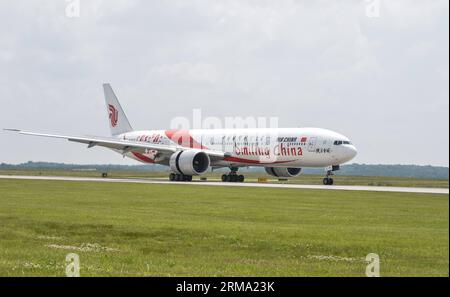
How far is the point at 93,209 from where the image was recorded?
103 ft

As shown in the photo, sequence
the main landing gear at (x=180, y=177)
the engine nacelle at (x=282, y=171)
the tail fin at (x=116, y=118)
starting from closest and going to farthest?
1. the main landing gear at (x=180, y=177)
2. the engine nacelle at (x=282, y=171)
3. the tail fin at (x=116, y=118)

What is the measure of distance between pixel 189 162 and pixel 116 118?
22328mm

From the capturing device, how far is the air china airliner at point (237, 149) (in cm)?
6444

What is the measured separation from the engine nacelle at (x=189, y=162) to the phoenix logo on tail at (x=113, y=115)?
19281 mm

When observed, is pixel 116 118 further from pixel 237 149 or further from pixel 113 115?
pixel 237 149

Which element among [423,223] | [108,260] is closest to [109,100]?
[423,223]

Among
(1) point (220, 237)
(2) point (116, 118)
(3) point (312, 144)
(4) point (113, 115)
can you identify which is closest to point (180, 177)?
(3) point (312, 144)

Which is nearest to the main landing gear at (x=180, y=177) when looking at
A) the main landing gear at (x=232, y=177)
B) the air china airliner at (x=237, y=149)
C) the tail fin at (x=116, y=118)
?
the air china airliner at (x=237, y=149)

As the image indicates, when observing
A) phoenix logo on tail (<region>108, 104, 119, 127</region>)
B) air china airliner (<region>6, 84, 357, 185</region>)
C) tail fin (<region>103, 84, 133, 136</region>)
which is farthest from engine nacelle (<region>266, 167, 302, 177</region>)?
phoenix logo on tail (<region>108, 104, 119, 127</region>)

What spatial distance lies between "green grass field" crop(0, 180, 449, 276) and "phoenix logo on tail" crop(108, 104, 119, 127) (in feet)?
172

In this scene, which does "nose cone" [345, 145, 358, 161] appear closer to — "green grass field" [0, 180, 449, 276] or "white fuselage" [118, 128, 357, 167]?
"white fuselage" [118, 128, 357, 167]

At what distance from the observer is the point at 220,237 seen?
21922mm

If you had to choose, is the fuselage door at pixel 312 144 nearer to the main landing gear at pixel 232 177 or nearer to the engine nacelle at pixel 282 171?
the engine nacelle at pixel 282 171
